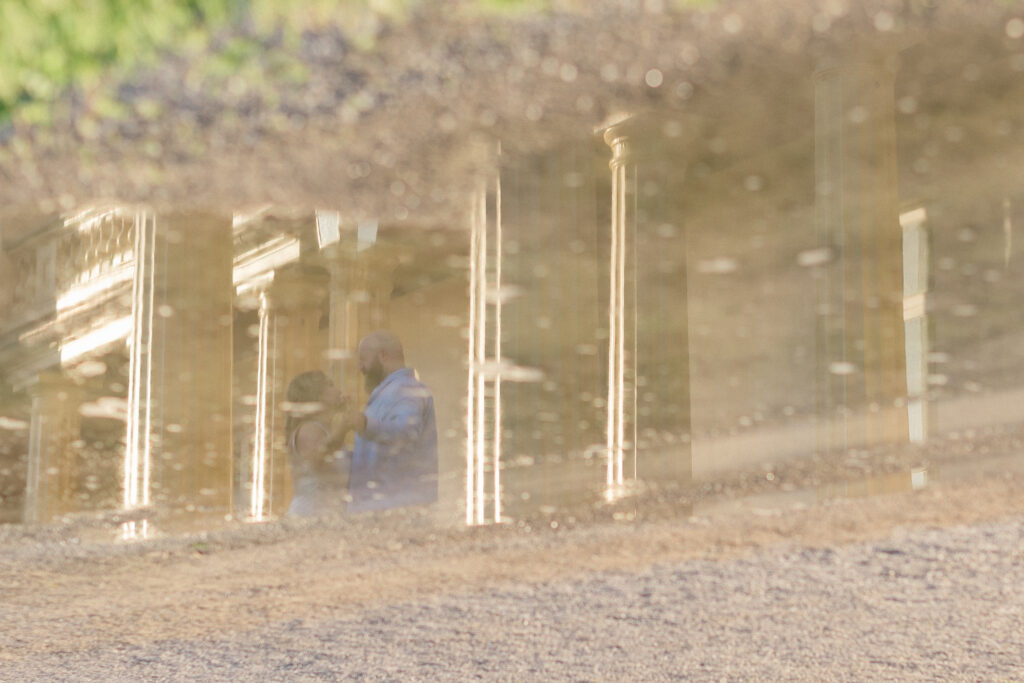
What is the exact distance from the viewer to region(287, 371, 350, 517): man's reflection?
8.27 ft

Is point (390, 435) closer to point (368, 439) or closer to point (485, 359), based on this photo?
point (368, 439)

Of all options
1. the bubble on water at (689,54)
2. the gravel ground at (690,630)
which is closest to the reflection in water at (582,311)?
the bubble on water at (689,54)

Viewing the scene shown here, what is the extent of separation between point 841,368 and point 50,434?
2.84 meters

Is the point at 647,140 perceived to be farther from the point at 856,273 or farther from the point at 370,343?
the point at 370,343

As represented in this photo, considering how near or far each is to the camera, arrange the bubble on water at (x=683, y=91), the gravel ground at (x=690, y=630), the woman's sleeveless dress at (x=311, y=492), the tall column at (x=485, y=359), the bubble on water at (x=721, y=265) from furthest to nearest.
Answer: the bubble on water at (x=721, y=265)
the bubble on water at (x=683, y=91)
the tall column at (x=485, y=359)
the woman's sleeveless dress at (x=311, y=492)
the gravel ground at (x=690, y=630)

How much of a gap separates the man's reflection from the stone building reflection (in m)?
0.05

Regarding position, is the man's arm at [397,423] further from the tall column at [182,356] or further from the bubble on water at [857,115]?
the bubble on water at [857,115]

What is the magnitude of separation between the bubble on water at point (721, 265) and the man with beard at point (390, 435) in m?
1.61

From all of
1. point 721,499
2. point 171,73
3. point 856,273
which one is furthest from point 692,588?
point 171,73

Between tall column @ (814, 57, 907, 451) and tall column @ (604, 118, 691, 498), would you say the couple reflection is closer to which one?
tall column @ (604, 118, 691, 498)

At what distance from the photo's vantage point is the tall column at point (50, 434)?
7.93ft

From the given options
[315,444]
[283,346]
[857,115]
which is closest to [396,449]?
[315,444]

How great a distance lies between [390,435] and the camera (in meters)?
2.60

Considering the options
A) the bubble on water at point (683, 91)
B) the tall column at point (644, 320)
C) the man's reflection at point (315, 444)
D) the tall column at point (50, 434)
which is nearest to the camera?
the tall column at point (50, 434)
